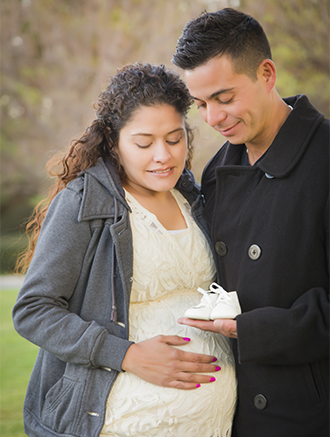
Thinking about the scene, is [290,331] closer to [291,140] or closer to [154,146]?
[291,140]

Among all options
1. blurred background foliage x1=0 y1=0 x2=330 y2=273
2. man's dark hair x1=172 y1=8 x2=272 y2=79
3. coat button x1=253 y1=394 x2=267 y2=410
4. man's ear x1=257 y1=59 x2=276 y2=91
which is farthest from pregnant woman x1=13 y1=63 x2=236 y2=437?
blurred background foliage x1=0 y1=0 x2=330 y2=273

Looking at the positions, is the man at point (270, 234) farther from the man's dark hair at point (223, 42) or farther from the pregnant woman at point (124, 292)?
the pregnant woman at point (124, 292)

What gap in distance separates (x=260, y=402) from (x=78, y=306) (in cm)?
77

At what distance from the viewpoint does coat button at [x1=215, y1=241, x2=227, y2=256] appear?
177 centimetres

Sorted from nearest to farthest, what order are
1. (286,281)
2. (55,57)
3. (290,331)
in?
(290,331) < (286,281) < (55,57)

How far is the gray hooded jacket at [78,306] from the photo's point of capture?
1.58 meters

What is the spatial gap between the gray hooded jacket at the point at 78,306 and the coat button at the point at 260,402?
1.73 feet

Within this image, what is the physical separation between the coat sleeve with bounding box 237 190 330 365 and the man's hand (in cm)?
3

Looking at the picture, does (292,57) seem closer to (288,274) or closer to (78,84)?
(78,84)

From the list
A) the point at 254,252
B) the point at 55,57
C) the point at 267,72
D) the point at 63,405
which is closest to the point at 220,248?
the point at 254,252

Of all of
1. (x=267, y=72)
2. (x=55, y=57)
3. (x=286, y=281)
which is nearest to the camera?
(x=286, y=281)

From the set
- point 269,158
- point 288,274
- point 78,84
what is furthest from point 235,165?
point 78,84

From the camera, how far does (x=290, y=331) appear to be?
149 centimetres

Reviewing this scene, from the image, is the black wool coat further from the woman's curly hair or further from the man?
the woman's curly hair
